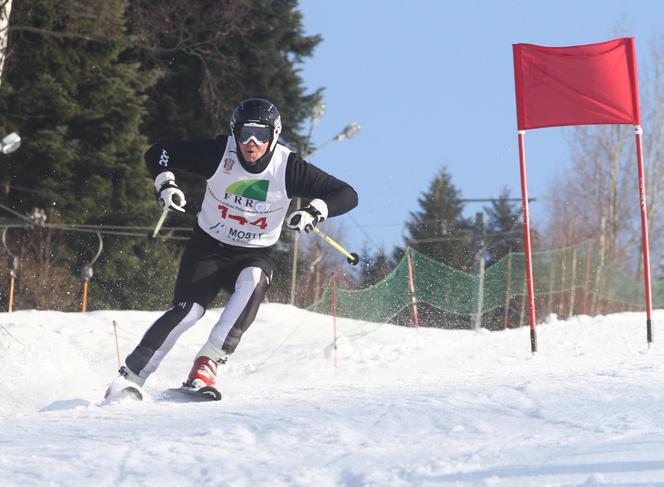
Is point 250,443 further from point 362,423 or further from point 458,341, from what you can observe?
point 458,341

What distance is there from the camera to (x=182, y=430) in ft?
13.2

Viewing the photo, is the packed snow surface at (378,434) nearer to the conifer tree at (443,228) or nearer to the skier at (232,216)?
the skier at (232,216)

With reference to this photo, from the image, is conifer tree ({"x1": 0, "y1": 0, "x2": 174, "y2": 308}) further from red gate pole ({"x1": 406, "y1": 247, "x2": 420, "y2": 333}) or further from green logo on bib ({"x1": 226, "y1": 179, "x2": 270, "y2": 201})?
green logo on bib ({"x1": 226, "y1": 179, "x2": 270, "y2": 201})

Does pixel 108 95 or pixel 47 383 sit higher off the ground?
pixel 108 95

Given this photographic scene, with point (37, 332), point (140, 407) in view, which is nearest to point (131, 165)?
point (37, 332)

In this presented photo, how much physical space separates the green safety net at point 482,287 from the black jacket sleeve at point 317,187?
8.07 meters

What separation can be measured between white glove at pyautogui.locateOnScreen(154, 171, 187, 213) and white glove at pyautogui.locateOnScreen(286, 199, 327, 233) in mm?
635

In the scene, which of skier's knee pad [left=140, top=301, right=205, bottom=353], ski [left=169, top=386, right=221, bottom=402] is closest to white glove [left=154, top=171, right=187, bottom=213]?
skier's knee pad [left=140, top=301, right=205, bottom=353]

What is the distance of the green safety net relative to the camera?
46.3 ft

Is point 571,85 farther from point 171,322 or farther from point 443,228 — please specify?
point 443,228

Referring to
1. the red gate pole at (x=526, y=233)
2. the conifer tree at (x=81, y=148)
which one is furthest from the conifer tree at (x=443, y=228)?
the red gate pole at (x=526, y=233)

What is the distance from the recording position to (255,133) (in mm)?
5516

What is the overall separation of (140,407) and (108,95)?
16.4 meters

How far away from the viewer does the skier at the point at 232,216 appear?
5.54 metres
